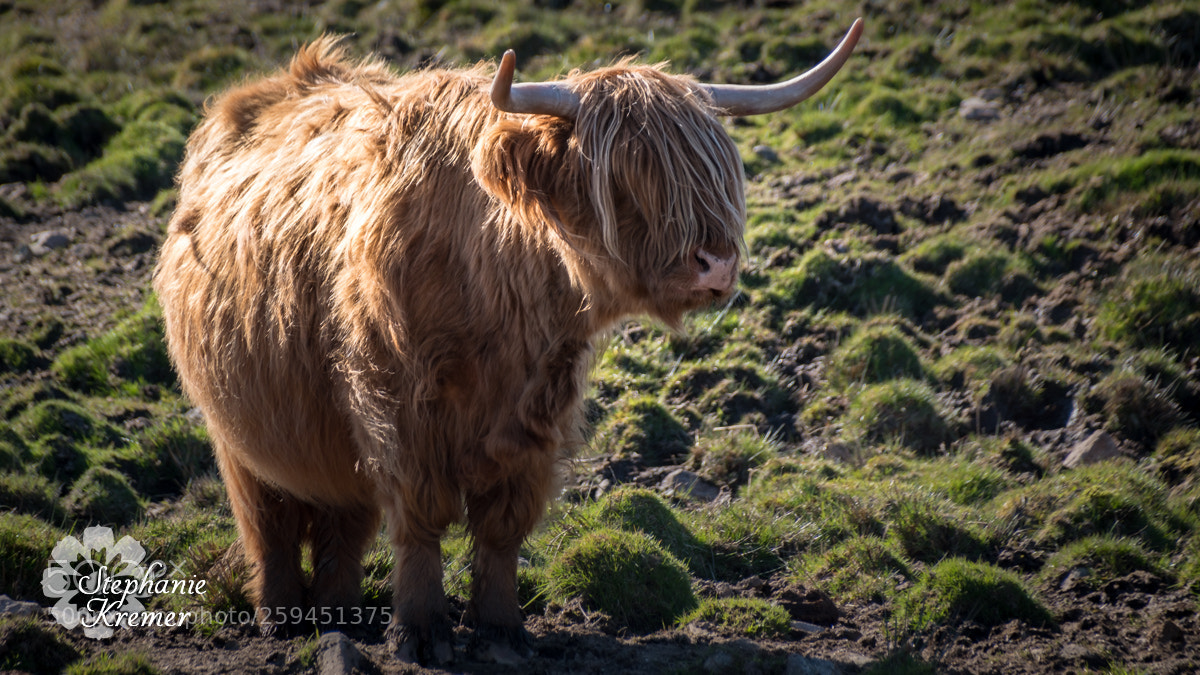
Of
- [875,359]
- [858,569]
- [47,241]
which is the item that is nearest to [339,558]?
[858,569]

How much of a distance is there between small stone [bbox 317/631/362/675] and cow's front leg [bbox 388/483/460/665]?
16 centimetres

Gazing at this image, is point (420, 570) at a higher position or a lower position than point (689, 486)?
higher

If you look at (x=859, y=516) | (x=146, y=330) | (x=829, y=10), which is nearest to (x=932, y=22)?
(x=829, y=10)

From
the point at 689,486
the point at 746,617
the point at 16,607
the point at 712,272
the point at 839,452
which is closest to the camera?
the point at 712,272

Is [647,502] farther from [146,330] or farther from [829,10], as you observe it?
[829,10]

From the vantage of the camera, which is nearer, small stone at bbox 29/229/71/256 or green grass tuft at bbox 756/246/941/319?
green grass tuft at bbox 756/246/941/319

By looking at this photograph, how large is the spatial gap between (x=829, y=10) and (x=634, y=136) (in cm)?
754

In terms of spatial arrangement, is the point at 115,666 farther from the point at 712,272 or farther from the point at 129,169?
the point at 129,169

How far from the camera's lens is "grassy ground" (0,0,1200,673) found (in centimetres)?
383

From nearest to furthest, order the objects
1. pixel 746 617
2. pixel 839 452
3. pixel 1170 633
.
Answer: pixel 1170 633
pixel 746 617
pixel 839 452

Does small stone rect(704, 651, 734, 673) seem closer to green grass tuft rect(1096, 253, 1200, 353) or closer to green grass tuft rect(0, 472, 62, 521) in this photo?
green grass tuft rect(0, 472, 62, 521)

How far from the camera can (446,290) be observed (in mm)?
3102

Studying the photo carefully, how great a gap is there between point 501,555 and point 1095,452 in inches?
115

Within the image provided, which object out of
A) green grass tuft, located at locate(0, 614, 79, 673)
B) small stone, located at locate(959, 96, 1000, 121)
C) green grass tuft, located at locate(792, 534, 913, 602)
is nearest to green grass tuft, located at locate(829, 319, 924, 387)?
green grass tuft, located at locate(792, 534, 913, 602)
